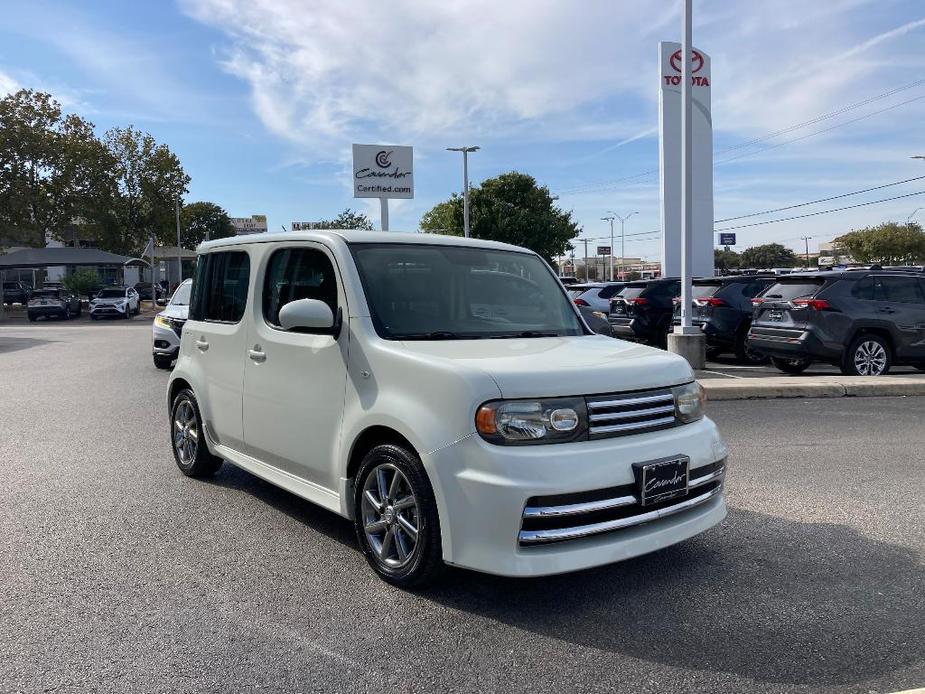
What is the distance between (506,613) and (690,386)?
1.53 meters

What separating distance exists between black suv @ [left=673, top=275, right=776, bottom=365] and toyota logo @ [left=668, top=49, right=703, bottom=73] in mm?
14464

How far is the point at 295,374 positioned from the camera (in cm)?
451

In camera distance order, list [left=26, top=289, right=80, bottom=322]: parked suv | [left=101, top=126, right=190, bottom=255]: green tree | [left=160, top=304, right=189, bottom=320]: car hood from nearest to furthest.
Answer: [left=160, top=304, right=189, bottom=320]: car hood → [left=26, top=289, right=80, bottom=322]: parked suv → [left=101, top=126, right=190, bottom=255]: green tree

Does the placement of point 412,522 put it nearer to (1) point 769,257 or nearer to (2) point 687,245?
(2) point 687,245

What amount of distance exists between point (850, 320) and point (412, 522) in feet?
31.6

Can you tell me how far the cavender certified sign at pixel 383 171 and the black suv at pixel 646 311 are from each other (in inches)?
597

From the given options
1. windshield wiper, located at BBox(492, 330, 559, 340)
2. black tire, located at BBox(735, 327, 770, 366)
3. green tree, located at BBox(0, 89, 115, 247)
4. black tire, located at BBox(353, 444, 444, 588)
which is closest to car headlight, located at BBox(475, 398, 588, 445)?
black tire, located at BBox(353, 444, 444, 588)

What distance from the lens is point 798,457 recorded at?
6.64 metres

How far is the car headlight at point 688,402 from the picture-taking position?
3.89 metres

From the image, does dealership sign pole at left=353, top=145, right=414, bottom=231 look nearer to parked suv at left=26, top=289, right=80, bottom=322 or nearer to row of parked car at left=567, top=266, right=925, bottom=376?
parked suv at left=26, top=289, right=80, bottom=322

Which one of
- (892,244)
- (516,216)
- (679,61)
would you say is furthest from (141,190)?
(892,244)

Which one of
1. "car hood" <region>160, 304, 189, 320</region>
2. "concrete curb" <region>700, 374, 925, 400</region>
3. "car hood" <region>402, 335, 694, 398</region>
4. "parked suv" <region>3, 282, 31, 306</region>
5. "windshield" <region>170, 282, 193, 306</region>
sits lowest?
"concrete curb" <region>700, 374, 925, 400</region>

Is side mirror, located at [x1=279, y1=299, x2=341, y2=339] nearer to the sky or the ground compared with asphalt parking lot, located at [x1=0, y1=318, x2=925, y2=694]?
nearer to the sky

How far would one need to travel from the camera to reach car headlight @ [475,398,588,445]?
3377 mm
